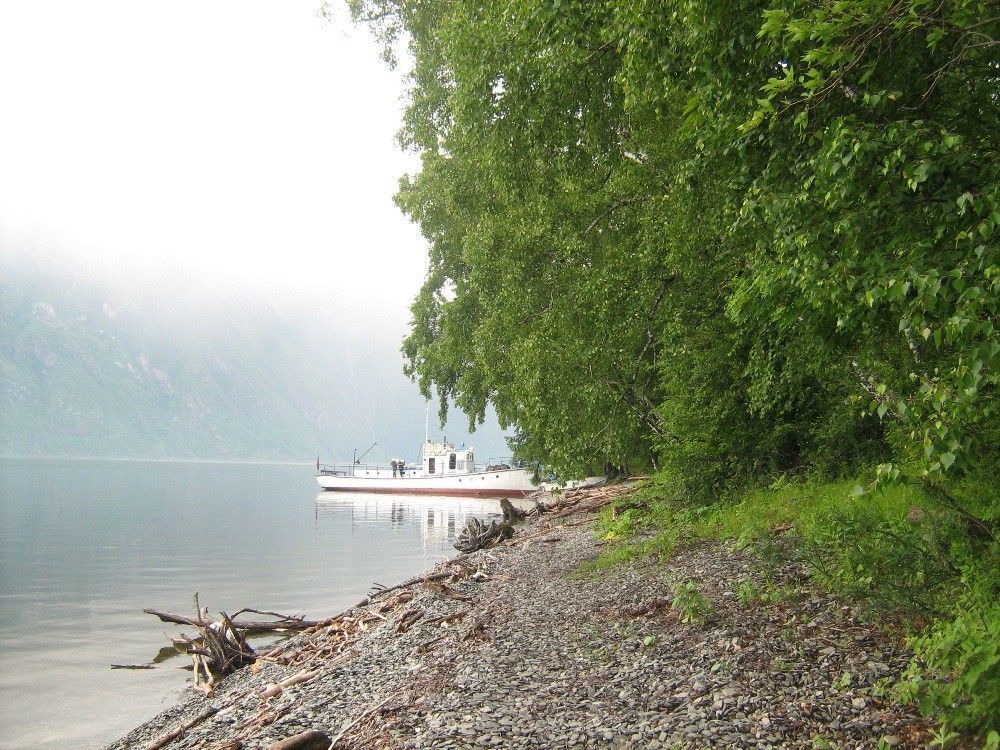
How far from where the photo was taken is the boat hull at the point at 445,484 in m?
72.2

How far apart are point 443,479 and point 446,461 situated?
397cm

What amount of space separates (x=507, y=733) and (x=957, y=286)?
15.9 feet

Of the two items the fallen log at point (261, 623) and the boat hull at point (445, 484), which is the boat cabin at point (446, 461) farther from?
the fallen log at point (261, 623)

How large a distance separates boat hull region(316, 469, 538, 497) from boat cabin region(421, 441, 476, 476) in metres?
1.90

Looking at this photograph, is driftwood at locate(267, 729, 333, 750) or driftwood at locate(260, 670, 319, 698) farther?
driftwood at locate(260, 670, 319, 698)

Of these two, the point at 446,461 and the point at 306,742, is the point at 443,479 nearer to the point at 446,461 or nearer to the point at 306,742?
the point at 446,461

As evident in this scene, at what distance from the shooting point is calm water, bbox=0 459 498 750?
42.2 feet

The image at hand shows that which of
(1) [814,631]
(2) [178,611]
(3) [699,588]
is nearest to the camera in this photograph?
(1) [814,631]

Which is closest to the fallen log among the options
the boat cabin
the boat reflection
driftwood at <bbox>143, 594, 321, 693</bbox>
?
driftwood at <bbox>143, 594, 321, 693</bbox>

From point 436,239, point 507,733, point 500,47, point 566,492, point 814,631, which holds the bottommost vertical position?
point 507,733

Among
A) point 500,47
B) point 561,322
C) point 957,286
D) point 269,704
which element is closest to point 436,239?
point 561,322

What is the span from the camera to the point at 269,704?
9.58m

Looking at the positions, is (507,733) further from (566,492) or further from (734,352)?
(566,492)

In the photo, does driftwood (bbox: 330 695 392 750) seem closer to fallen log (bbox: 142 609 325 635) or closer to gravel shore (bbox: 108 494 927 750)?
gravel shore (bbox: 108 494 927 750)
